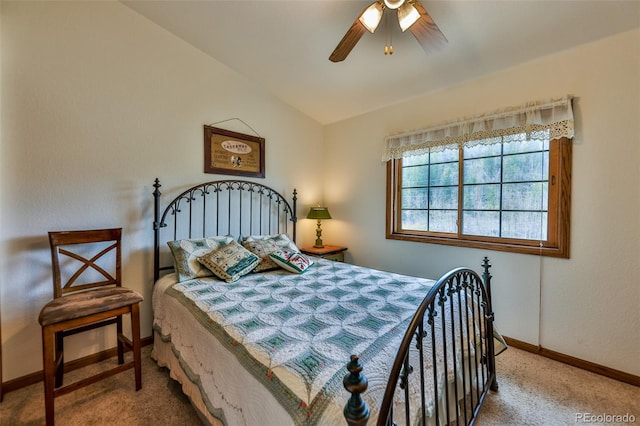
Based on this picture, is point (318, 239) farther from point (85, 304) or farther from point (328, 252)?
point (85, 304)

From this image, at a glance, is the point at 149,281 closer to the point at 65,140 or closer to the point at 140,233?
the point at 140,233

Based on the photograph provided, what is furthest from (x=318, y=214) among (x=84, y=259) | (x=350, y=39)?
(x=84, y=259)

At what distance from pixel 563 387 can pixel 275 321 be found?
207cm

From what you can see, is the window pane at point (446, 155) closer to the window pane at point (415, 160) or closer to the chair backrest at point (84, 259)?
the window pane at point (415, 160)

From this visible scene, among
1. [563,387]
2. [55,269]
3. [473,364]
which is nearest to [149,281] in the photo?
[55,269]

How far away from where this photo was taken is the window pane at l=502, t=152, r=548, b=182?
2.30 meters

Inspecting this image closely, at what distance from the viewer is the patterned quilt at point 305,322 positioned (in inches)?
38.0

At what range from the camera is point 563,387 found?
1.87 m

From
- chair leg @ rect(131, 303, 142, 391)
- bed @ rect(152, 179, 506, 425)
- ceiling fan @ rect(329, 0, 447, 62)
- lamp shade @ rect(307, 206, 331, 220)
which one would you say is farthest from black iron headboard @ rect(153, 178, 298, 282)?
ceiling fan @ rect(329, 0, 447, 62)

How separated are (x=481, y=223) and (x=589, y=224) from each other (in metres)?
0.74

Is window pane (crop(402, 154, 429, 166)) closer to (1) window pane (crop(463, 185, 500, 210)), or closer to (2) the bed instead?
(1) window pane (crop(463, 185, 500, 210))

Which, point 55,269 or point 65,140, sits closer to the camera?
point 55,269

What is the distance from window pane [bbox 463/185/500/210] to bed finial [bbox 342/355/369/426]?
2437mm

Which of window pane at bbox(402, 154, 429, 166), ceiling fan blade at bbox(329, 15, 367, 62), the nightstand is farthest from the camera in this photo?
the nightstand
